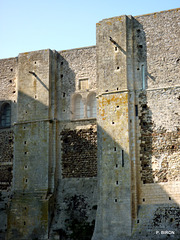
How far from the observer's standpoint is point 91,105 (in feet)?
74.3

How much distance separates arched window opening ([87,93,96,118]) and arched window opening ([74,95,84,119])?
0.31 m

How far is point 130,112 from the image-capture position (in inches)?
782

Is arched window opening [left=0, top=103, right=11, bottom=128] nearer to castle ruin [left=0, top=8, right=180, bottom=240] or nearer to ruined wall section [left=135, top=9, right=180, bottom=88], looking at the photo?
castle ruin [left=0, top=8, right=180, bottom=240]

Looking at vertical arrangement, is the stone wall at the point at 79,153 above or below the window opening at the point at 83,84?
below

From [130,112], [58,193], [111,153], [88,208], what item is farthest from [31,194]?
[130,112]

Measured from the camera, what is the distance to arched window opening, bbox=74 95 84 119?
2270 cm

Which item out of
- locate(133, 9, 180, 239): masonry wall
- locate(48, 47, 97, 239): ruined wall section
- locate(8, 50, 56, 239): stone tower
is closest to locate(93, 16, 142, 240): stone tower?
locate(133, 9, 180, 239): masonry wall

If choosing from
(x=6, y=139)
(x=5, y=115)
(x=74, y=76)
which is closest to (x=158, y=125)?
(x=74, y=76)

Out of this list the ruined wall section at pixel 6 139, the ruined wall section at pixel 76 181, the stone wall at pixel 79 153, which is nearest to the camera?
the ruined wall section at pixel 76 181

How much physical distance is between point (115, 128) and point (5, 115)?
6.99 metres

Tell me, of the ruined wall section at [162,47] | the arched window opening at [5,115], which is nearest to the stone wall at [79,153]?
the arched window opening at [5,115]

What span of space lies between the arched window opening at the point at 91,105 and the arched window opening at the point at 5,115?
4.25m

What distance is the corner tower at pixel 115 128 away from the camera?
19000mm

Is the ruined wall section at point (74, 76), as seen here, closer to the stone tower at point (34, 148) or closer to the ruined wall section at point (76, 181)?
the stone tower at point (34, 148)
